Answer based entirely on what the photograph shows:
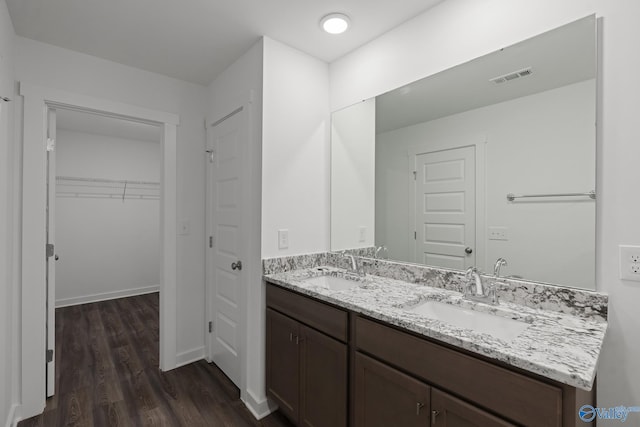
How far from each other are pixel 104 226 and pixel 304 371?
4.15 m

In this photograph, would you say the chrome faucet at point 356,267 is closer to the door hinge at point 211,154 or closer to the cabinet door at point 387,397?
the cabinet door at point 387,397

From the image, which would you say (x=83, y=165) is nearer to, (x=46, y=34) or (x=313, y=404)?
(x=46, y=34)

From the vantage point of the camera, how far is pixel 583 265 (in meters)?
1.25

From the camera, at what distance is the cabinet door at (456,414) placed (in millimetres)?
975

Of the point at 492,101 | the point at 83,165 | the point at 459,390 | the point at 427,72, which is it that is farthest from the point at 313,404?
the point at 83,165

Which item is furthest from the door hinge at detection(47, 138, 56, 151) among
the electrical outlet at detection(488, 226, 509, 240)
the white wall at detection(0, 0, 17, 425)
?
A: the electrical outlet at detection(488, 226, 509, 240)

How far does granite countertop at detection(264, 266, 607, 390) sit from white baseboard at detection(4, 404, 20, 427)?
5.91 ft

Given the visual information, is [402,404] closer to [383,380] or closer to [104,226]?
[383,380]

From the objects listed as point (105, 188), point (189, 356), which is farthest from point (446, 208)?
point (105, 188)

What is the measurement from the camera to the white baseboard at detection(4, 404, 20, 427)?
1.82 meters

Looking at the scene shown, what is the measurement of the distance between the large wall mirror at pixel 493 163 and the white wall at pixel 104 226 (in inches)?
156

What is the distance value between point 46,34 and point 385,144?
7.54 feet

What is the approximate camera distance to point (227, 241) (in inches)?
97.3

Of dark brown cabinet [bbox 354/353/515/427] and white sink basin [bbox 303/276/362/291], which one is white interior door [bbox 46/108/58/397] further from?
dark brown cabinet [bbox 354/353/515/427]
